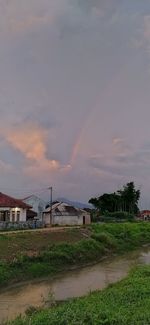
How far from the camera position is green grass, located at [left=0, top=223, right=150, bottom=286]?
106 feet

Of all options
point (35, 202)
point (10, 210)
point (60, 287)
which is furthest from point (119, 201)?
point (60, 287)

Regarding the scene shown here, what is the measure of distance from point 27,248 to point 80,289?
12.2 m

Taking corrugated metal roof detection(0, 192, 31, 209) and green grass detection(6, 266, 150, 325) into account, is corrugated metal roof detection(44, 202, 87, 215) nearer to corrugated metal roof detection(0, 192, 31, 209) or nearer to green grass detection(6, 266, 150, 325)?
corrugated metal roof detection(0, 192, 31, 209)

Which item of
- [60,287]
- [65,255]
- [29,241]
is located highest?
[29,241]

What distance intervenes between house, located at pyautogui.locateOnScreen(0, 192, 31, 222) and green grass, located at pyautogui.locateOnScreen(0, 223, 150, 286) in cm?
1066

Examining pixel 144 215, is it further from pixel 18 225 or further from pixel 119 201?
pixel 18 225

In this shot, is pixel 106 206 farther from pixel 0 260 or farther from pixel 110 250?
pixel 0 260

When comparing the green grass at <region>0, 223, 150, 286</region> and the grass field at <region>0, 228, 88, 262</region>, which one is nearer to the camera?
the green grass at <region>0, 223, 150, 286</region>

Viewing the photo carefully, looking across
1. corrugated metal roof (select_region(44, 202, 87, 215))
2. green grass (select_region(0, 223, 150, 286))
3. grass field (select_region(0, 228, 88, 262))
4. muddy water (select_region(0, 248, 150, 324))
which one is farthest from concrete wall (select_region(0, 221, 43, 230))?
corrugated metal roof (select_region(44, 202, 87, 215))

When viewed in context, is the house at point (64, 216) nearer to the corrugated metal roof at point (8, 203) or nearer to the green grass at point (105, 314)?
the corrugated metal roof at point (8, 203)

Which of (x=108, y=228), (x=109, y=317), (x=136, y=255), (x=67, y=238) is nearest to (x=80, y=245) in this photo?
(x=67, y=238)

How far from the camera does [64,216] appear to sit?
3123 inches

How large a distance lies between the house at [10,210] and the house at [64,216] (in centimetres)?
884

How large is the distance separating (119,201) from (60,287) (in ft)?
294
